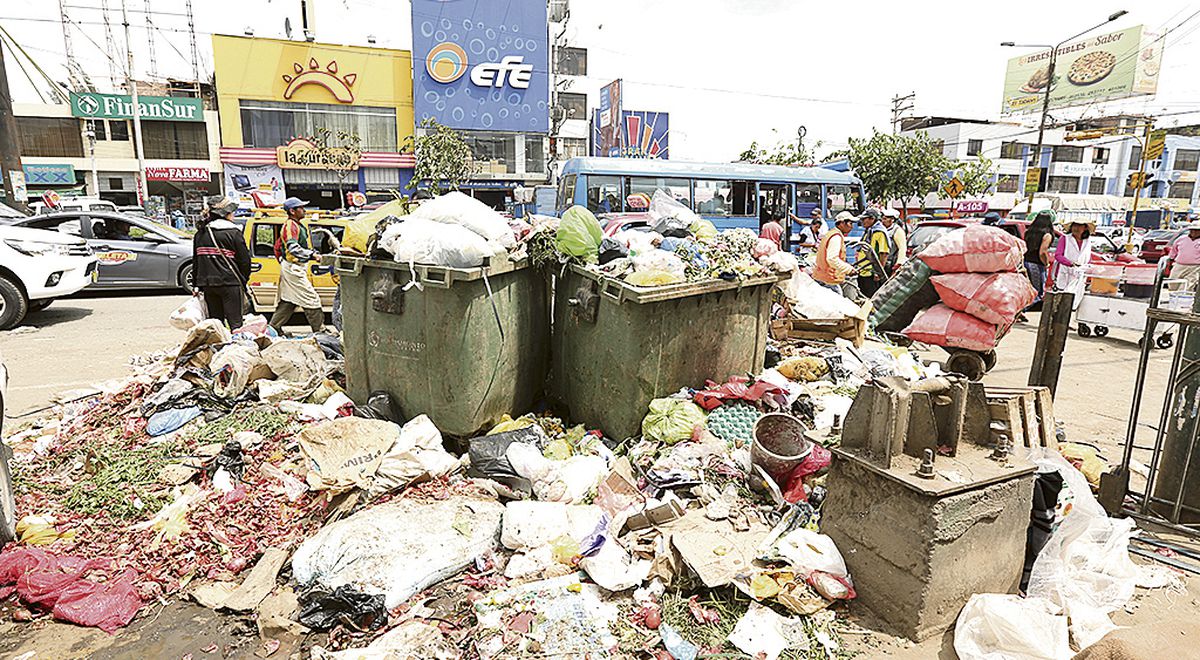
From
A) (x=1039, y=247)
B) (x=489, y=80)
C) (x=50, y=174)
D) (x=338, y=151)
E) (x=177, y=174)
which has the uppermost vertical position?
(x=489, y=80)

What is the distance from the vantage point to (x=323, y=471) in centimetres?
333

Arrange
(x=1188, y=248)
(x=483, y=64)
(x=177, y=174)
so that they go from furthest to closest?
(x=177, y=174) < (x=483, y=64) < (x=1188, y=248)

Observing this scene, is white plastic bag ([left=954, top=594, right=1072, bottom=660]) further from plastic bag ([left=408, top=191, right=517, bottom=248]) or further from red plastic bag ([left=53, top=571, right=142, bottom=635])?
red plastic bag ([left=53, top=571, right=142, bottom=635])

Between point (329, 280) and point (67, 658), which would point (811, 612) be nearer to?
point (67, 658)

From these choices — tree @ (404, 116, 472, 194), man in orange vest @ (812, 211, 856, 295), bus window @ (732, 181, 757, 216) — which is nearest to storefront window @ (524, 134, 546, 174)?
tree @ (404, 116, 472, 194)

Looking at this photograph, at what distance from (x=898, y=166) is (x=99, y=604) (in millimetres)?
31017

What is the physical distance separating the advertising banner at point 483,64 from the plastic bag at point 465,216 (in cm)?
2737

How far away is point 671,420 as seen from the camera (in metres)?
A: 3.78

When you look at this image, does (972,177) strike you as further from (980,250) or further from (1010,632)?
(1010,632)

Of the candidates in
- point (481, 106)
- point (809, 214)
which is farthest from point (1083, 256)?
point (481, 106)

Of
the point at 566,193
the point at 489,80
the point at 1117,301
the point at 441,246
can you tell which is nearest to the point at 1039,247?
the point at 1117,301

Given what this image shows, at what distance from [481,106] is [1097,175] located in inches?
1771

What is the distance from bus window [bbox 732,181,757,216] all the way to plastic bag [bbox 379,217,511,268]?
35.5ft

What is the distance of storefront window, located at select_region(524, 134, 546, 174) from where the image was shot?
100ft
